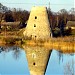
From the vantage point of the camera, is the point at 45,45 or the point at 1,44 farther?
the point at 1,44

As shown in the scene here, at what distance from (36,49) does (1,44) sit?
420 cm

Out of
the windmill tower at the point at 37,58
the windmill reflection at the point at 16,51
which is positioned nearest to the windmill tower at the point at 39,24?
the windmill reflection at the point at 16,51

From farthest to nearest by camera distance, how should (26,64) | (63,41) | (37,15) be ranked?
1. (37,15)
2. (63,41)
3. (26,64)

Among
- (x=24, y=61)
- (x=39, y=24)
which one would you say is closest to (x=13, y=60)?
(x=24, y=61)

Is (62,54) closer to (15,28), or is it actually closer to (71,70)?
(71,70)

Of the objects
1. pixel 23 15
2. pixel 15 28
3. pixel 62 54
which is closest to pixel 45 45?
pixel 62 54

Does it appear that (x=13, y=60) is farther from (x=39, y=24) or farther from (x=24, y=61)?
(x=39, y=24)

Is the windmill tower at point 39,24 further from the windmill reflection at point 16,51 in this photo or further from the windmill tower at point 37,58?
the windmill tower at point 37,58

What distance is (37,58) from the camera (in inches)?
723

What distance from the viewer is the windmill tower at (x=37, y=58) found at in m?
15.1

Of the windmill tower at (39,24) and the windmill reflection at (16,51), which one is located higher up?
the windmill tower at (39,24)

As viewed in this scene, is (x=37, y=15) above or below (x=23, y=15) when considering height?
above

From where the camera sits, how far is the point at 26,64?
16.8m

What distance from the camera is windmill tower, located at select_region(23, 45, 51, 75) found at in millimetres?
15128
